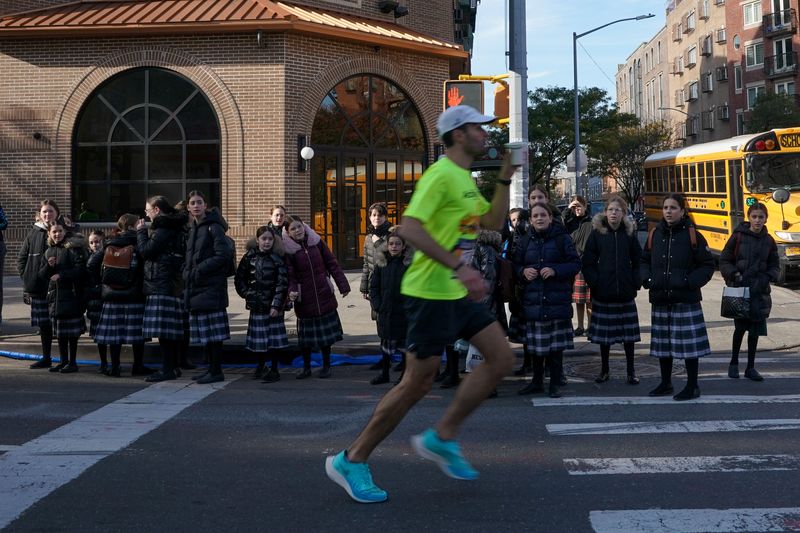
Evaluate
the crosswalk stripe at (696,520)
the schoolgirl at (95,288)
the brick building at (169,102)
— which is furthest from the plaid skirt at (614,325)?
the brick building at (169,102)

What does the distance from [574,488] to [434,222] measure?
1644 mm

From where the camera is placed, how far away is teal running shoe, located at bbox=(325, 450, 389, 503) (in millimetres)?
4727

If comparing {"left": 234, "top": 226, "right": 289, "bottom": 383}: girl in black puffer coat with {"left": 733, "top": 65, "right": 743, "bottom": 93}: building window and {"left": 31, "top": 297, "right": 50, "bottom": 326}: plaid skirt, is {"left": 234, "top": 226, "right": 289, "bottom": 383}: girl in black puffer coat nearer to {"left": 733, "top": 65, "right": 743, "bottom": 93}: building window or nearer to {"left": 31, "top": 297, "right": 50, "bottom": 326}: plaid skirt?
{"left": 31, "top": 297, "right": 50, "bottom": 326}: plaid skirt

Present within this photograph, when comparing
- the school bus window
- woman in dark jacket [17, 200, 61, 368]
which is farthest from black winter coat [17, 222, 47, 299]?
the school bus window

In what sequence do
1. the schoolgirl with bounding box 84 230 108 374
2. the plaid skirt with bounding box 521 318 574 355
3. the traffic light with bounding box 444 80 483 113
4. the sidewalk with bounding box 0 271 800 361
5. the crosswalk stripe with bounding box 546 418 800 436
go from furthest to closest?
the traffic light with bounding box 444 80 483 113 → the sidewalk with bounding box 0 271 800 361 → the schoolgirl with bounding box 84 230 108 374 → the plaid skirt with bounding box 521 318 574 355 → the crosswalk stripe with bounding box 546 418 800 436

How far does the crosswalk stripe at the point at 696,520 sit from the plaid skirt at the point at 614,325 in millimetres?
4148

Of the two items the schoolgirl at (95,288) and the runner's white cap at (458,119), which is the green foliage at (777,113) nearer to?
the schoolgirl at (95,288)

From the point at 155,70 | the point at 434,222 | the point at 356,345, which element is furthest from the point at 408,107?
the point at 434,222

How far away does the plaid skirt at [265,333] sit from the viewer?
30.1 ft

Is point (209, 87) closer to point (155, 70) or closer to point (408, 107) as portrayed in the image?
point (155, 70)

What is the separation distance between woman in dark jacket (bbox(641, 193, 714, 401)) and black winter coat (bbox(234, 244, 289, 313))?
3.50 meters

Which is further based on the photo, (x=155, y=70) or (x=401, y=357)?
(x=155, y=70)

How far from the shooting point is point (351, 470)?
4777mm

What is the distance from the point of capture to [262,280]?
910 cm
